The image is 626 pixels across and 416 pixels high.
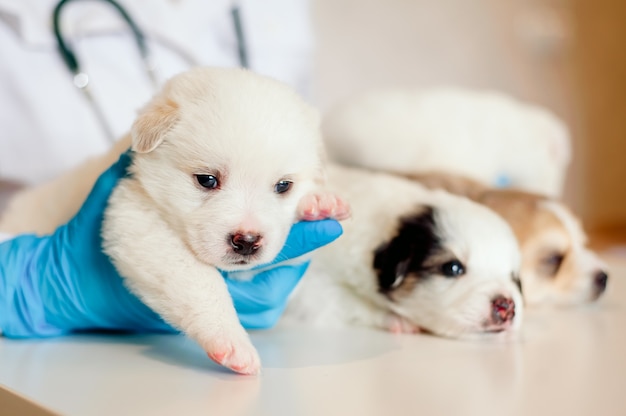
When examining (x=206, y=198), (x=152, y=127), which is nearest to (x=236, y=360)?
(x=206, y=198)

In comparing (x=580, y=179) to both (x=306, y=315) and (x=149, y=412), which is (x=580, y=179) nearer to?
(x=306, y=315)

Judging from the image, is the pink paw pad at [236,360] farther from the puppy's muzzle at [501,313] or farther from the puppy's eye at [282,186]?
the puppy's muzzle at [501,313]

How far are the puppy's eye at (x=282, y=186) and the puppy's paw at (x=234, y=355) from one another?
29 cm

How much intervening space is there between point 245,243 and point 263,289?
0.81 ft

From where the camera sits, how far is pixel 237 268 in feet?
4.16

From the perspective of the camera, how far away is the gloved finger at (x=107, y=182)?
1.38 metres

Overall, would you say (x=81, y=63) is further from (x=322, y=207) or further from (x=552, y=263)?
Result: (x=552, y=263)

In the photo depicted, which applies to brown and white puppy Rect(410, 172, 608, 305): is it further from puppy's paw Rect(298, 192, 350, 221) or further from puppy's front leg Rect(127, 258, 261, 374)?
puppy's front leg Rect(127, 258, 261, 374)

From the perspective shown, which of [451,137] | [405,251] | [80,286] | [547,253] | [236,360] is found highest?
[451,137]

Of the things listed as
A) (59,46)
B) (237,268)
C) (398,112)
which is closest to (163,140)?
(237,268)

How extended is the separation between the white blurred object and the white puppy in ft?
2.68

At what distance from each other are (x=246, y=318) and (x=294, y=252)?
→ 209 mm

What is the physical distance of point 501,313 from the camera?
1491mm

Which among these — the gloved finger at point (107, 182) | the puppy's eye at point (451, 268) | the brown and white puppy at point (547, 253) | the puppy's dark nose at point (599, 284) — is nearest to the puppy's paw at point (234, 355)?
the gloved finger at point (107, 182)
